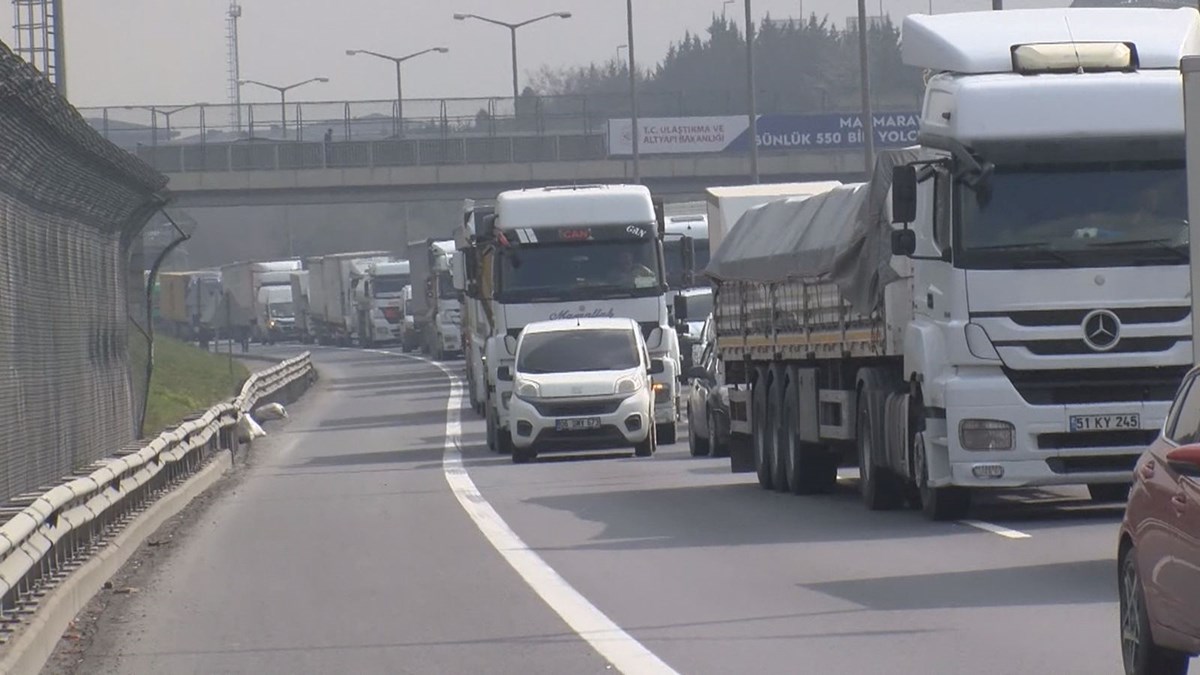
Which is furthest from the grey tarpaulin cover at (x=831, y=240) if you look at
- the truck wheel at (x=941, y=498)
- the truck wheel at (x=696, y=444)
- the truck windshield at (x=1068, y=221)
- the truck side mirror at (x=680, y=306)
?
the truck side mirror at (x=680, y=306)

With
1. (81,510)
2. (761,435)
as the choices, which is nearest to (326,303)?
Answer: (761,435)

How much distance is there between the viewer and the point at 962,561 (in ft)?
47.4

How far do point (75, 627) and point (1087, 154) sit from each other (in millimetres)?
7678

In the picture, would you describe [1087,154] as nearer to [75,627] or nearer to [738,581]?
[738,581]

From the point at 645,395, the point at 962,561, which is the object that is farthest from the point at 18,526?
the point at 645,395

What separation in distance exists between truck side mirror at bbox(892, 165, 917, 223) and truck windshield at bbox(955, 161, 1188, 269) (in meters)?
0.33

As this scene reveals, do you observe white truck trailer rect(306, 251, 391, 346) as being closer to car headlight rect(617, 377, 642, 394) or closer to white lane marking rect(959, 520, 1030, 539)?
car headlight rect(617, 377, 642, 394)

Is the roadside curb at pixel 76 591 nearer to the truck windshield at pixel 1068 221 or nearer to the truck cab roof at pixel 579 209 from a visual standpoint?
the truck windshield at pixel 1068 221

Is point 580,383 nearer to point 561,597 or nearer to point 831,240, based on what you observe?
point 831,240

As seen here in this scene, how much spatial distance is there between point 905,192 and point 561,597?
458cm

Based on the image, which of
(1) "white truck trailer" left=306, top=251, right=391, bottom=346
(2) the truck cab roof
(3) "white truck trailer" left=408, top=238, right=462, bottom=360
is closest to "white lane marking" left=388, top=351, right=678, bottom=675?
(2) the truck cab roof

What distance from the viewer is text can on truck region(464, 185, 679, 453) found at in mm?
32719

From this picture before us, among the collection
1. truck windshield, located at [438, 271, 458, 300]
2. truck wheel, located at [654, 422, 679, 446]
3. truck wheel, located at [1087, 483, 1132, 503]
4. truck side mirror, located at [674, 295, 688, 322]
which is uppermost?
truck windshield, located at [438, 271, 458, 300]

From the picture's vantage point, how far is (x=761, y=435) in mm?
22922
